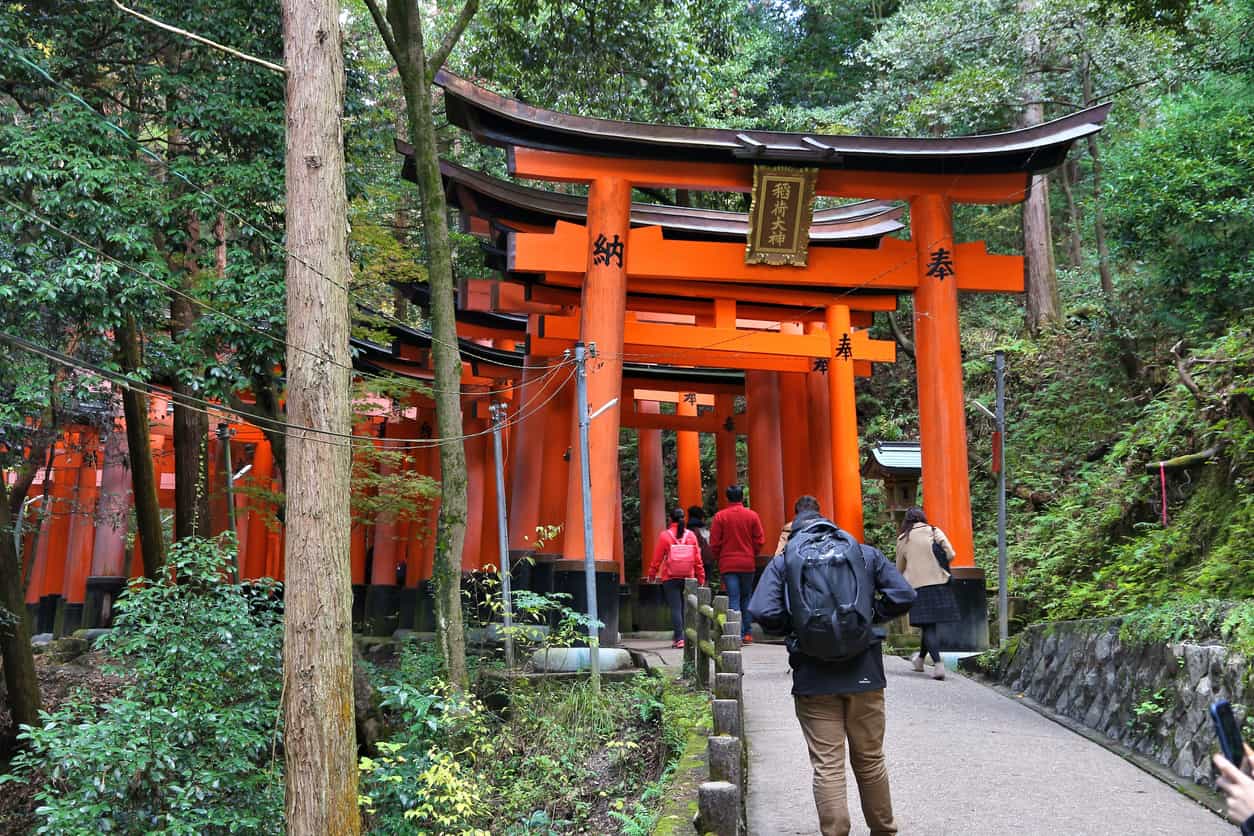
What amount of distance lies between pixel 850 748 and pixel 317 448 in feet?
13.9

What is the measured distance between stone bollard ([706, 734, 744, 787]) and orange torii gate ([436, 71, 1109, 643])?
25.9 feet

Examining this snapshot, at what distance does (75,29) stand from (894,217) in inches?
444

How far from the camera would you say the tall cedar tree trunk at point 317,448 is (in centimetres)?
729

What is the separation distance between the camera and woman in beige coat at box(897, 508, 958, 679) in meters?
10.3

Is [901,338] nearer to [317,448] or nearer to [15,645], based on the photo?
[15,645]

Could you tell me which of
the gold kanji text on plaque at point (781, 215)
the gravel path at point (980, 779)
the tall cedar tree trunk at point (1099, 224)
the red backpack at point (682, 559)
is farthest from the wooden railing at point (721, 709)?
the tall cedar tree trunk at point (1099, 224)

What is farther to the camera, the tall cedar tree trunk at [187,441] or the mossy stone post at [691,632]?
the tall cedar tree trunk at [187,441]

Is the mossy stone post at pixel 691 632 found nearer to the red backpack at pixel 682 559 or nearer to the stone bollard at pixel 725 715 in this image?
the red backpack at pixel 682 559

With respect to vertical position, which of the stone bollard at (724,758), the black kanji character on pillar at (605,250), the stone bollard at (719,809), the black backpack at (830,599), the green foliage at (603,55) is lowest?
the stone bollard at (719,809)

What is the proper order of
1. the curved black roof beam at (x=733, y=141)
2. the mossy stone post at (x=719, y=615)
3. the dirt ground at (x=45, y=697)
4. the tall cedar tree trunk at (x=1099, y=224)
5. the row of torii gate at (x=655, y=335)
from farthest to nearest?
the tall cedar tree trunk at (x=1099, y=224)
the dirt ground at (x=45, y=697)
the row of torii gate at (x=655, y=335)
the curved black roof beam at (x=733, y=141)
the mossy stone post at (x=719, y=615)

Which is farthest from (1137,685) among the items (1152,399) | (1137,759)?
(1152,399)

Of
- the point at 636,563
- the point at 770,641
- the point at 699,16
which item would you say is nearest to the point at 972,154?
the point at 699,16

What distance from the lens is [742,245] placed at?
571 inches

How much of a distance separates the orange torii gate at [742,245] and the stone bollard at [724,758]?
311 inches
